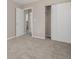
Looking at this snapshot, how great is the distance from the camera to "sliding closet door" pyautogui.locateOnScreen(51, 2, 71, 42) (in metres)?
3.79

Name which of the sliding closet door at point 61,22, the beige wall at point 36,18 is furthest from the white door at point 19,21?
the sliding closet door at point 61,22

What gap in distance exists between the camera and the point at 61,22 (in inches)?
160

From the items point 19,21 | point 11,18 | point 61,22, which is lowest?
point 61,22

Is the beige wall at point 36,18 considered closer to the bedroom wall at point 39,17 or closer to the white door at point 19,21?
the bedroom wall at point 39,17

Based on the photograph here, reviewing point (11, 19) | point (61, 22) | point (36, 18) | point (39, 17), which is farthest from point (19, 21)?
point (61, 22)

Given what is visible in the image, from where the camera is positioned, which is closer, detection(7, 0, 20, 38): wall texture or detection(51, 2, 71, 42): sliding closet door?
detection(51, 2, 71, 42): sliding closet door

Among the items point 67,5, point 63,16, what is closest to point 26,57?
point 63,16

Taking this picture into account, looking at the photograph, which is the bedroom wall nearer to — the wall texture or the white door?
the white door

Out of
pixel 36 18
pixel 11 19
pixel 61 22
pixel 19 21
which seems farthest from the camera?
pixel 19 21

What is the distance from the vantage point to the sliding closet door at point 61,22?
3791mm

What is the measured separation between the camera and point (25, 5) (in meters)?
5.82

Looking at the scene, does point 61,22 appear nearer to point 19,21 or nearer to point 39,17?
point 39,17

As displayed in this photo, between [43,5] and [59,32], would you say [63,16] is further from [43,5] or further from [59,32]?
[43,5]

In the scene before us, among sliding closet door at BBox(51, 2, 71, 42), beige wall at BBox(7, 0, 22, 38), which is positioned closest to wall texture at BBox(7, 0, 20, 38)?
beige wall at BBox(7, 0, 22, 38)
